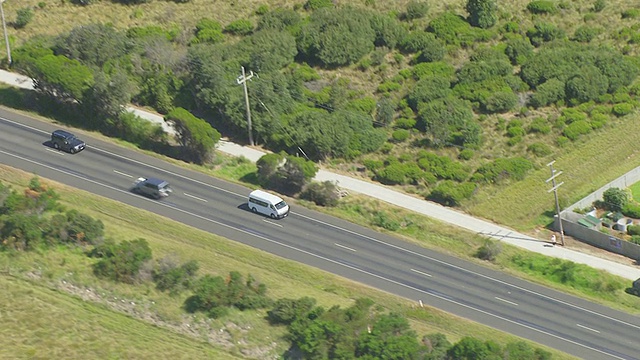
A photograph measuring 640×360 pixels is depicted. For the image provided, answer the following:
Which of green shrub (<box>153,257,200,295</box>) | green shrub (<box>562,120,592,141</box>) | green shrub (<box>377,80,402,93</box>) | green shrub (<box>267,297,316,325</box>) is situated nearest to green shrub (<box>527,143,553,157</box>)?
green shrub (<box>562,120,592,141</box>)

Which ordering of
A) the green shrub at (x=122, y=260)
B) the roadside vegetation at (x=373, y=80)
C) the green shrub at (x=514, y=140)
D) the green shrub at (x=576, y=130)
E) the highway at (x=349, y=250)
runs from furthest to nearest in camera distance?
the green shrub at (x=576, y=130) → the green shrub at (x=514, y=140) → the roadside vegetation at (x=373, y=80) → the highway at (x=349, y=250) → the green shrub at (x=122, y=260)

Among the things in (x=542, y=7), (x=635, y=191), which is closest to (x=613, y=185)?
(x=635, y=191)

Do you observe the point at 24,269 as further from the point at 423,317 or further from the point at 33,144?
the point at 423,317

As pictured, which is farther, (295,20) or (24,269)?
(295,20)

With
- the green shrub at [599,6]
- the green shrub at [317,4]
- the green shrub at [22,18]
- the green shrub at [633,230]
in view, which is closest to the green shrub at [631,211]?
the green shrub at [633,230]

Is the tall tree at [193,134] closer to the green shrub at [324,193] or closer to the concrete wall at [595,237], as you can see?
the green shrub at [324,193]

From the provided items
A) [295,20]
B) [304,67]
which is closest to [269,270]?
[304,67]

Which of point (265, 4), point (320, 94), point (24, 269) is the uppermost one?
point (265, 4)
